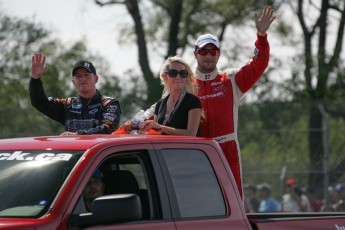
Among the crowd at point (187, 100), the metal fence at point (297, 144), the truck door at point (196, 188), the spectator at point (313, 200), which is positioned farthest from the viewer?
the spectator at point (313, 200)

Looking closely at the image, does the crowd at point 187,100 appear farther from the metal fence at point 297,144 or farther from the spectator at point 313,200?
the spectator at point 313,200

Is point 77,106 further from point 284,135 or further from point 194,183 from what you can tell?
point 284,135

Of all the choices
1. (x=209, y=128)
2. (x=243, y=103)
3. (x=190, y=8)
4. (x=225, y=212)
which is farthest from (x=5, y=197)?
(x=190, y=8)

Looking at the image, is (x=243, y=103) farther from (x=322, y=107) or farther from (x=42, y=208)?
(x=42, y=208)

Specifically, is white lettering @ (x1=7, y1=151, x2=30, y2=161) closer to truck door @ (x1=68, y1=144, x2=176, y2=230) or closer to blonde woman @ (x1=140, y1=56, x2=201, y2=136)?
truck door @ (x1=68, y1=144, x2=176, y2=230)

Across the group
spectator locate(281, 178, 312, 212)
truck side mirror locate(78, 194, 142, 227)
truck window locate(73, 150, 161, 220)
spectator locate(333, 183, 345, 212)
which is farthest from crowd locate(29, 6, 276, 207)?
spectator locate(281, 178, 312, 212)

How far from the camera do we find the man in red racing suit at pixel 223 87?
27.2 ft

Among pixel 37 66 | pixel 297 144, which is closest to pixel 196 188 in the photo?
pixel 37 66

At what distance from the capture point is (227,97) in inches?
331

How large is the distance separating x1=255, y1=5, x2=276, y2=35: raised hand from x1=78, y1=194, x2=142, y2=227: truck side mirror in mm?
2971

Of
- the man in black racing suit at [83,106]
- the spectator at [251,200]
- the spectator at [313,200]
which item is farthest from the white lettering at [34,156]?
the spectator at [251,200]

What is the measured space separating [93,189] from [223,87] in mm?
2391

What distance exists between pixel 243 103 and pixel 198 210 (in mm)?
9557

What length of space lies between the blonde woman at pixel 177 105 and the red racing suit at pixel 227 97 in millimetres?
344
